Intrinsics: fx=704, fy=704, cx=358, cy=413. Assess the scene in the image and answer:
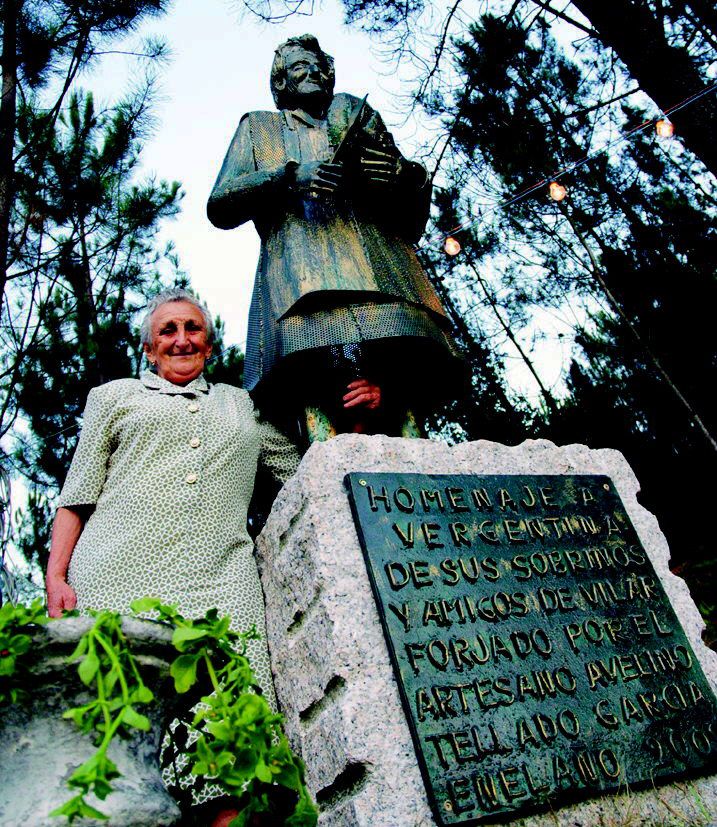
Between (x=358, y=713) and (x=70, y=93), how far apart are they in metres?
4.30

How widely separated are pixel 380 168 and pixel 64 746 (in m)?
1.89

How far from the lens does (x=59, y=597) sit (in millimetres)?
1596

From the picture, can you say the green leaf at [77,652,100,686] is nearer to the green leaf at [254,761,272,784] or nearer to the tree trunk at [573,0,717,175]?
the green leaf at [254,761,272,784]

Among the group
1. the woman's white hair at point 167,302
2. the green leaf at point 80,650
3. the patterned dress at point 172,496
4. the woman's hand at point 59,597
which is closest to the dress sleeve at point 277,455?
the patterned dress at point 172,496

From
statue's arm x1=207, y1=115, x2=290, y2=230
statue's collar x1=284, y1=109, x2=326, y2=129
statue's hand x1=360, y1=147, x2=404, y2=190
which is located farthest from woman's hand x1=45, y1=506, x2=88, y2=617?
statue's collar x1=284, y1=109, x2=326, y2=129

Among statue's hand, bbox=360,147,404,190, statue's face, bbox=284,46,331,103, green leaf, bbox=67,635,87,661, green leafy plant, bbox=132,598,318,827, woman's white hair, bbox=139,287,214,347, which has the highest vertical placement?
statue's face, bbox=284,46,331,103

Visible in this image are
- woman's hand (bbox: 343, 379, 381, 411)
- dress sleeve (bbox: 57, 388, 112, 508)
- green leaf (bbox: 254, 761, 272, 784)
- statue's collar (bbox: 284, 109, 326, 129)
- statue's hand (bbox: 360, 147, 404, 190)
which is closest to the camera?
green leaf (bbox: 254, 761, 272, 784)

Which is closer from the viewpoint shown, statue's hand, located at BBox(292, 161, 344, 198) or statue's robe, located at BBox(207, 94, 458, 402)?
statue's robe, located at BBox(207, 94, 458, 402)

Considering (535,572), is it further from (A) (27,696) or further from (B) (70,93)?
(B) (70,93)

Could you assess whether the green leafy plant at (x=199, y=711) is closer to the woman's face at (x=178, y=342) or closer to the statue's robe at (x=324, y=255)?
the statue's robe at (x=324, y=255)

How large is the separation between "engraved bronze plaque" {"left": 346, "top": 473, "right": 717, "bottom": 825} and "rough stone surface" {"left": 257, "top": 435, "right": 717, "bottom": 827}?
4cm

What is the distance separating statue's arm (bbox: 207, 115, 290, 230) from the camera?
217cm

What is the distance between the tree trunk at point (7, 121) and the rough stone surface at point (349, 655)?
2.10m

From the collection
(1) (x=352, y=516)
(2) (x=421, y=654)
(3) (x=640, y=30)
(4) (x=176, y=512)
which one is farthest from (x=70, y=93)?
(2) (x=421, y=654)
